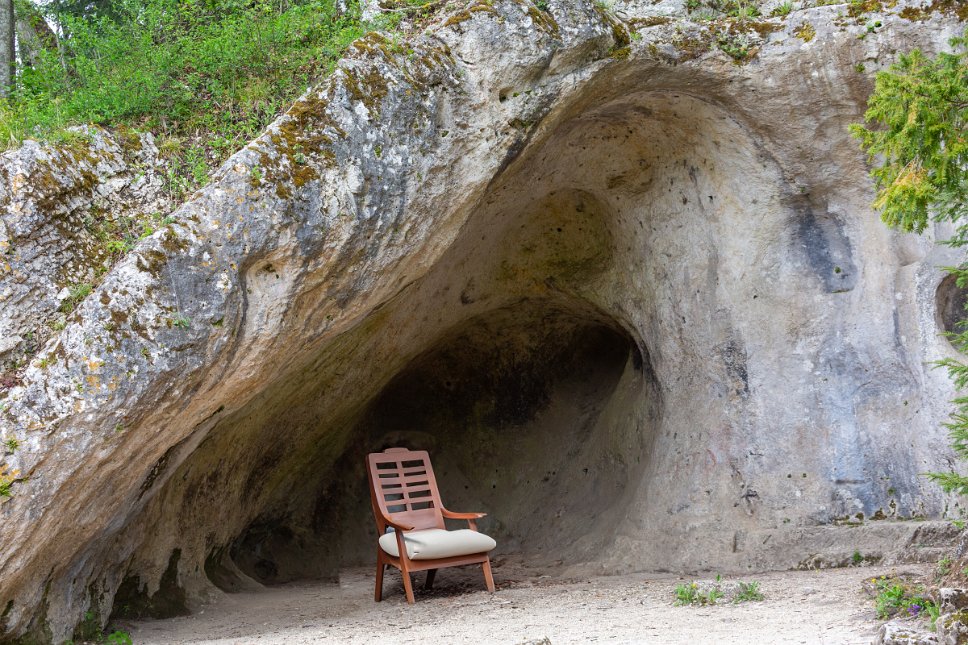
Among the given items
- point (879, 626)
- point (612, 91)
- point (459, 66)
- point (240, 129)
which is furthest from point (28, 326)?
point (879, 626)

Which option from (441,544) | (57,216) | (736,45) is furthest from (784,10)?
(57,216)

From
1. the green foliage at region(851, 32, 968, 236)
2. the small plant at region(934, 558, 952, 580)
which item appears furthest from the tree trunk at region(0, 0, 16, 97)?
the small plant at region(934, 558, 952, 580)

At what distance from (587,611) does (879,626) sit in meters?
1.75

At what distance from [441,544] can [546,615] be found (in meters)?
1.06

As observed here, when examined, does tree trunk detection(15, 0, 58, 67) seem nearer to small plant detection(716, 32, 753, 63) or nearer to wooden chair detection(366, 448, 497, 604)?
wooden chair detection(366, 448, 497, 604)

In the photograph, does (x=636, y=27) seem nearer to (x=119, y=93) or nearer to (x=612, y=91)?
(x=612, y=91)

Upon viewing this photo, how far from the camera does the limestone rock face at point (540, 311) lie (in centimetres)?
459

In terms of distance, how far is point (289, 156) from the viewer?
4.94 meters

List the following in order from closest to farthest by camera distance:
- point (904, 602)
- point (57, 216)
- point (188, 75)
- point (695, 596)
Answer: point (904, 602) → point (695, 596) → point (57, 216) → point (188, 75)

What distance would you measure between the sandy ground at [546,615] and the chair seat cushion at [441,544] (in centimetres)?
35

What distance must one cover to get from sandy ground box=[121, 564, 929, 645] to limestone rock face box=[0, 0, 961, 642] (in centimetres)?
54

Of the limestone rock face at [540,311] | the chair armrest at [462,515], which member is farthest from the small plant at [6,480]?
the chair armrest at [462,515]

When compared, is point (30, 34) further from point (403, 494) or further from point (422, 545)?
point (422, 545)

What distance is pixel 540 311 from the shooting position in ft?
29.6
